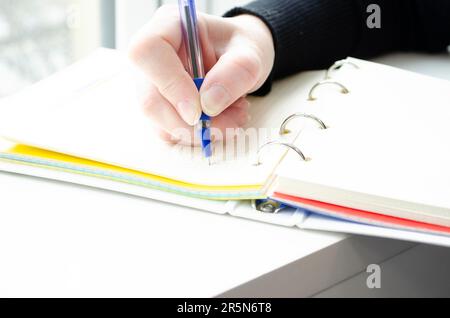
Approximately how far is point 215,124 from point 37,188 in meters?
0.18

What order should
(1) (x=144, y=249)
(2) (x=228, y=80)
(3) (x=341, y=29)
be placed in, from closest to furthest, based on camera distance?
(1) (x=144, y=249) → (2) (x=228, y=80) → (3) (x=341, y=29)

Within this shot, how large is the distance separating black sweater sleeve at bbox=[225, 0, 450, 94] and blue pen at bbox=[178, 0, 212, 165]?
0.48 feet

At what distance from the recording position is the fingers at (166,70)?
608mm

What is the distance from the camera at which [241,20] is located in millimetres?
761

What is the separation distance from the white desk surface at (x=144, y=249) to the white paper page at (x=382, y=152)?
40 millimetres

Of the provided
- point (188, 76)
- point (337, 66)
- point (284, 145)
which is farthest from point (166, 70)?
point (337, 66)

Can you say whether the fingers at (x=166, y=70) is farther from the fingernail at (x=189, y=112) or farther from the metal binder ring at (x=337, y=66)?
the metal binder ring at (x=337, y=66)

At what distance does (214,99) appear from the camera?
24.0 inches

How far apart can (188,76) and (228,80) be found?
0.12 ft

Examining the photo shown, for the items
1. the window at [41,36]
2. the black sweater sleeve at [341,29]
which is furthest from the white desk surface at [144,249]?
the window at [41,36]

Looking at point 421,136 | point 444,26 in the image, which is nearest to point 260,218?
point 421,136

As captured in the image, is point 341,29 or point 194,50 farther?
point 341,29

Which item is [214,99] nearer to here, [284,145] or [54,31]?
[284,145]
